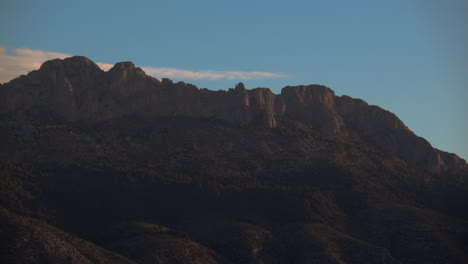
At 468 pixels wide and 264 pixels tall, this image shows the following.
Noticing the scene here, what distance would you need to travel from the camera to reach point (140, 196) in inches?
7288

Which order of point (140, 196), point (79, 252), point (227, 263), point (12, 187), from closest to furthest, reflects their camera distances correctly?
point (79, 252) → point (227, 263) → point (12, 187) → point (140, 196)

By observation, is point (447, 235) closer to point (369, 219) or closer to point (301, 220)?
point (369, 219)

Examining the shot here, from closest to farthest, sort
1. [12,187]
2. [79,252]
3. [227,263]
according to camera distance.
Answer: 1. [79,252]
2. [227,263]
3. [12,187]

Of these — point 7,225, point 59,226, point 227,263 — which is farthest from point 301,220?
point 7,225

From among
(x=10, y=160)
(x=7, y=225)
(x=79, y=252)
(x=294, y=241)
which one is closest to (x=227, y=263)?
(x=294, y=241)

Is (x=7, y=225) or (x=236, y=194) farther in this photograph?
(x=236, y=194)

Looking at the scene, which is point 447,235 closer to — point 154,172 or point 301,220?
point 301,220

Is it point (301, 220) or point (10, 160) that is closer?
A: point (301, 220)

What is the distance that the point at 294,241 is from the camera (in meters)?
170

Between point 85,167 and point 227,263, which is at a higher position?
point 85,167

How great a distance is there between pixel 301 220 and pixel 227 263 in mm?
25483

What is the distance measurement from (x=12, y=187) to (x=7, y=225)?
99.1 feet

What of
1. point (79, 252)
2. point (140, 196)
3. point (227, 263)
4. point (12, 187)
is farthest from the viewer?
point (140, 196)

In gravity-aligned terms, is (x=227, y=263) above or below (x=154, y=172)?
below
